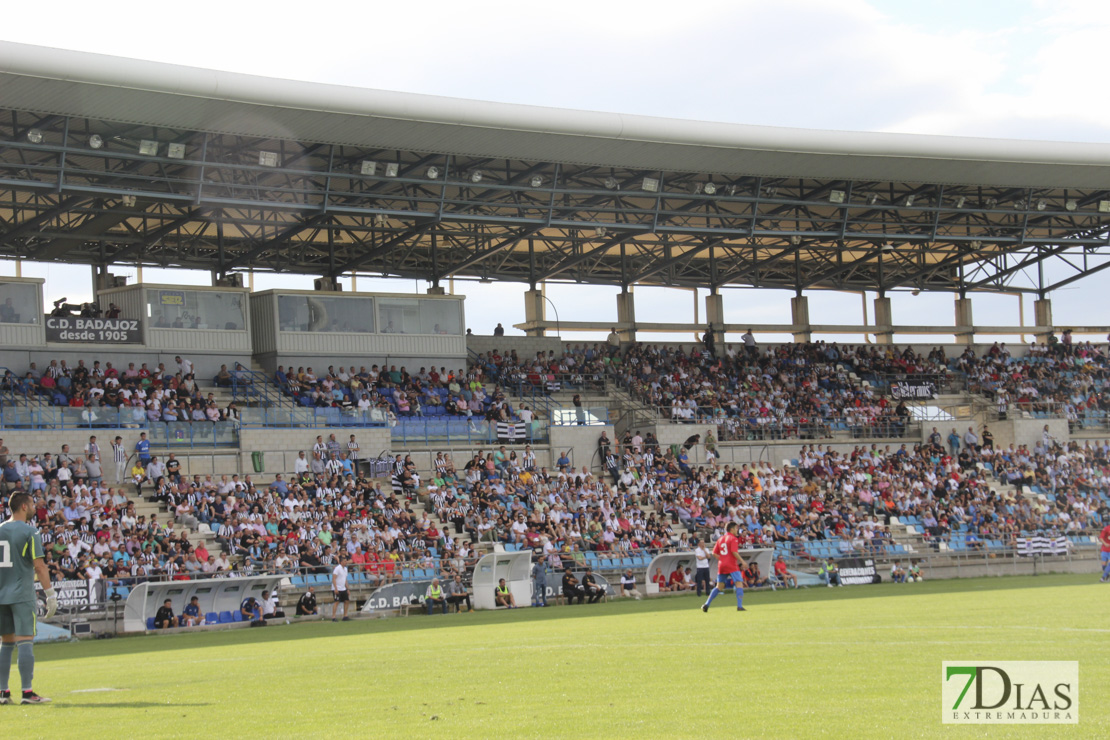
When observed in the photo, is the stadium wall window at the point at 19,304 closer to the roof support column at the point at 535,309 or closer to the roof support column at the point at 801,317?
the roof support column at the point at 535,309

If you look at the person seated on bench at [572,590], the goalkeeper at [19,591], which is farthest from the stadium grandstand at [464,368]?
the goalkeeper at [19,591]

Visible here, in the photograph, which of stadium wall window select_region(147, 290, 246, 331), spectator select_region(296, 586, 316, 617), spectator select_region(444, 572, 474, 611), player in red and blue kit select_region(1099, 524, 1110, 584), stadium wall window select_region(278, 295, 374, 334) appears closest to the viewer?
spectator select_region(296, 586, 316, 617)

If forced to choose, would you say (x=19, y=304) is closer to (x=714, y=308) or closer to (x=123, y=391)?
A: (x=123, y=391)

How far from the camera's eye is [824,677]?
1062 centimetres

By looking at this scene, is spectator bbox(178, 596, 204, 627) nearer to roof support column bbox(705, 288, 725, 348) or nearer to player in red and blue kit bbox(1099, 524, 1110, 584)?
player in red and blue kit bbox(1099, 524, 1110, 584)

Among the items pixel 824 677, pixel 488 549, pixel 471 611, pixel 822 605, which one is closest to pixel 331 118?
pixel 488 549

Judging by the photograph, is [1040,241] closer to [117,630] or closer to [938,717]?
[117,630]

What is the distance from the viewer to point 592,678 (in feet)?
37.5

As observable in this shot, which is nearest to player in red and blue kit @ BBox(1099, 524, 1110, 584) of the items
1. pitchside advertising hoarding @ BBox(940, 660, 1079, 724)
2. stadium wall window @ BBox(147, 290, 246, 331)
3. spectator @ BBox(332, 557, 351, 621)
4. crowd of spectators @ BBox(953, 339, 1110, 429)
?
spectator @ BBox(332, 557, 351, 621)

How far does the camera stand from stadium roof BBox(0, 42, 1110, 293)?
36156mm

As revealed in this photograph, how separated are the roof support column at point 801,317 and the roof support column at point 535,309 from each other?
44.6 ft

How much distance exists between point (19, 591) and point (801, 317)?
53545mm

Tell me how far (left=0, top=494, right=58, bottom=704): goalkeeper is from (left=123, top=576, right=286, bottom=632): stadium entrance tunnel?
1613 centimetres

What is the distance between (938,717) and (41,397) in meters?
33.9
